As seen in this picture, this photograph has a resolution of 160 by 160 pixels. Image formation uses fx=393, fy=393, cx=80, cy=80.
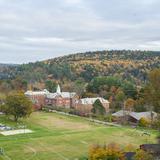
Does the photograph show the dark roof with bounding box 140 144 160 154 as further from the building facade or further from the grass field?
the building facade

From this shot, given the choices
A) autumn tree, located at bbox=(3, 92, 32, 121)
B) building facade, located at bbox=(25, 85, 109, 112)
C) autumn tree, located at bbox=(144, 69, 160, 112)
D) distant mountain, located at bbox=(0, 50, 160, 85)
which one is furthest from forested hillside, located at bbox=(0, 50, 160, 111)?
autumn tree, located at bbox=(3, 92, 32, 121)

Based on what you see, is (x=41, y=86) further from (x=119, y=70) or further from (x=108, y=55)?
(x=108, y=55)

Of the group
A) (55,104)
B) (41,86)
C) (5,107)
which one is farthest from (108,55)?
(5,107)

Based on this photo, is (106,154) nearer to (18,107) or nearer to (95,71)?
(18,107)

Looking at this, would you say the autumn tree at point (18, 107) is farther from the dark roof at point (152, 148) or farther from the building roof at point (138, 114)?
the dark roof at point (152, 148)

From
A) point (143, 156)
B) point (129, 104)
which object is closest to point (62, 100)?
point (129, 104)

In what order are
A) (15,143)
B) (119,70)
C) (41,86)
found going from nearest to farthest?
1. (15,143)
2. (41,86)
3. (119,70)

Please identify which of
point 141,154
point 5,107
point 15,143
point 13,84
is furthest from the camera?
point 13,84

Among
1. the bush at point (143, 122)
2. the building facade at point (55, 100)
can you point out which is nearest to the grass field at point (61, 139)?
the bush at point (143, 122)
